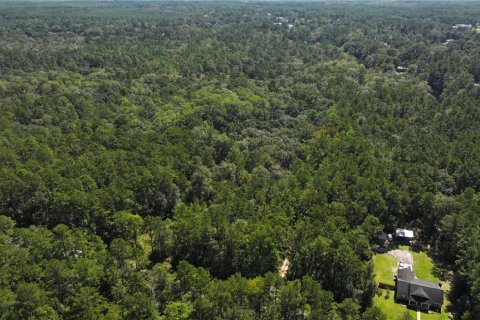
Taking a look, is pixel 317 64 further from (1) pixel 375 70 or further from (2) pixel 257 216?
(2) pixel 257 216

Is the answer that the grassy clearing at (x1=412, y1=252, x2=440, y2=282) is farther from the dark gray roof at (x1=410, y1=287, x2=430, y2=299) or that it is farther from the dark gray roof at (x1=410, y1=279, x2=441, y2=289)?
the dark gray roof at (x1=410, y1=287, x2=430, y2=299)

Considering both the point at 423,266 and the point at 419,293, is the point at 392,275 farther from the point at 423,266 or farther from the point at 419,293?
the point at 423,266

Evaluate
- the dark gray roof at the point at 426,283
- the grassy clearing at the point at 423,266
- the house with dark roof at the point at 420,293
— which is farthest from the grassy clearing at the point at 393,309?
the grassy clearing at the point at 423,266

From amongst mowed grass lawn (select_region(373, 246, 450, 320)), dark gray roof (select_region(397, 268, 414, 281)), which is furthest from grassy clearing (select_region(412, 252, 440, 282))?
dark gray roof (select_region(397, 268, 414, 281))

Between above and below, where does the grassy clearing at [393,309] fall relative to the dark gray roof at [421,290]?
below

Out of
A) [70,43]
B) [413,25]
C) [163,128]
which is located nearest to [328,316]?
[163,128]

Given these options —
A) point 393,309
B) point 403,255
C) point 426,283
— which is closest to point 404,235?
point 403,255

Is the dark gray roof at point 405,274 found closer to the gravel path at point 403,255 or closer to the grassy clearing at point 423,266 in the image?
the grassy clearing at point 423,266
